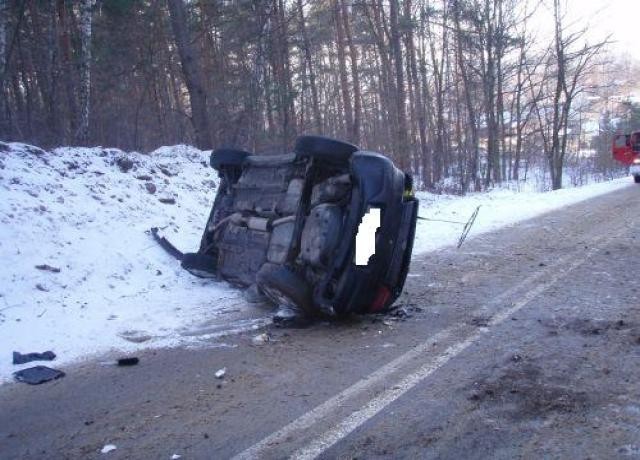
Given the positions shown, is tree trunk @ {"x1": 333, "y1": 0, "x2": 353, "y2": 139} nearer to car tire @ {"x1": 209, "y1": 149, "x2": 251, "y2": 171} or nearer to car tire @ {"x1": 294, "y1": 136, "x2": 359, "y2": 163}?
car tire @ {"x1": 209, "y1": 149, "x2": 251, "y2": 171}

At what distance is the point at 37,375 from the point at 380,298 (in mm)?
2650

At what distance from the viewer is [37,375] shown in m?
4.04

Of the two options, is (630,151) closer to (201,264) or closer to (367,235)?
(201,264)

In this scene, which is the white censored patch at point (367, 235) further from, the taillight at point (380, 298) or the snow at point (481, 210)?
the snow at point (481, 210)

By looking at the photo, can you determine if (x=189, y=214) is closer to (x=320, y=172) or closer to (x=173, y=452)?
(x=320, y=172)

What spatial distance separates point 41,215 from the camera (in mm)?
7031

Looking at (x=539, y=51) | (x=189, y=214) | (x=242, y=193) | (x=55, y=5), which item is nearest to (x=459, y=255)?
(x=242, y=193)

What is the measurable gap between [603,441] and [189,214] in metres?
7.24

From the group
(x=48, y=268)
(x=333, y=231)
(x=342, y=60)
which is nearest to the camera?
(x=333, y=231)

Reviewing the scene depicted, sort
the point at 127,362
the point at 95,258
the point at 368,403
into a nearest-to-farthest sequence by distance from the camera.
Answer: the point at 368,403
the point at 127,362
the point at 95,258

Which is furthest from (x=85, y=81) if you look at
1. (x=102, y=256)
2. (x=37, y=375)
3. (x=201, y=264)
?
(x=37, y=375)

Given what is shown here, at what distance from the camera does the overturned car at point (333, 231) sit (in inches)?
188

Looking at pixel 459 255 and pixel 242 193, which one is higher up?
pixel 242 193

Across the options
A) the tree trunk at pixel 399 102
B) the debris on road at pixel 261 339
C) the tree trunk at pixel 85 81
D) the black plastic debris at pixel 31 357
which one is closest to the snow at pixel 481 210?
the tree trunk at pixel 399 102
